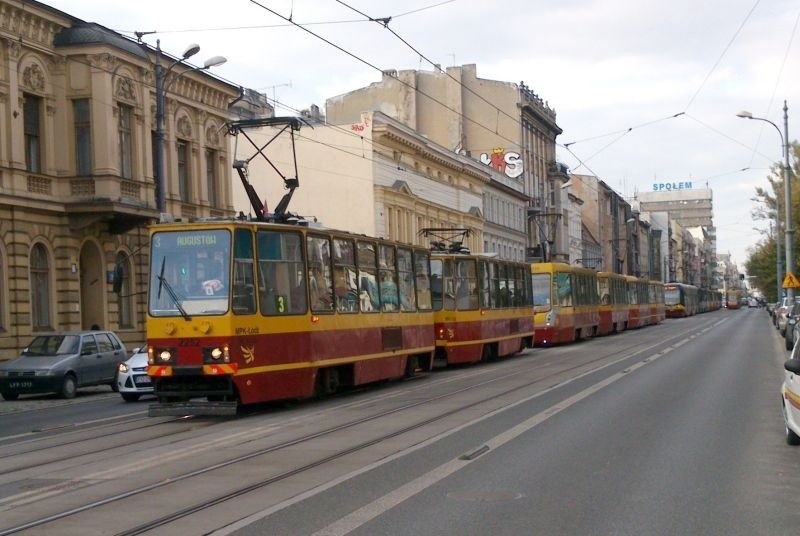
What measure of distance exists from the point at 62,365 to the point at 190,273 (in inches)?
359

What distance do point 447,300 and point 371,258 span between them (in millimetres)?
7166

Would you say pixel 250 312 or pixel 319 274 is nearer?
pixel 250 312

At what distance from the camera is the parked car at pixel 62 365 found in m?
23.7

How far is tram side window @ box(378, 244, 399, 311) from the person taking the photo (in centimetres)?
2156

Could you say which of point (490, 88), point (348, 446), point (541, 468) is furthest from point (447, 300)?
point (490, 88)

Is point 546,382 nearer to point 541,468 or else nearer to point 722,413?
point 722,413

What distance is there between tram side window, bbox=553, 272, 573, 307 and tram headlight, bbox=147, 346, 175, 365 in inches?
997

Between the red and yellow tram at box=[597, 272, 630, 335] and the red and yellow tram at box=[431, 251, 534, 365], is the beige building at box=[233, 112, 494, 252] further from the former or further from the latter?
the red and yellow tram at box=[431, 251, 534, 365]

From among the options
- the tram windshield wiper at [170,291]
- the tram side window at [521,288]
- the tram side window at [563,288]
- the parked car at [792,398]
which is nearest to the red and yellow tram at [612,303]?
the tram side window at [563,288]

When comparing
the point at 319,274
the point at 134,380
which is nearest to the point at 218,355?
the point at 319,274

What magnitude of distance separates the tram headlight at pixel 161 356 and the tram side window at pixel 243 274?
1.12 meters

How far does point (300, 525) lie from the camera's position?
813 cm

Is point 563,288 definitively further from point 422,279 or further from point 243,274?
point 243,274

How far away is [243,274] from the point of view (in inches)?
639
